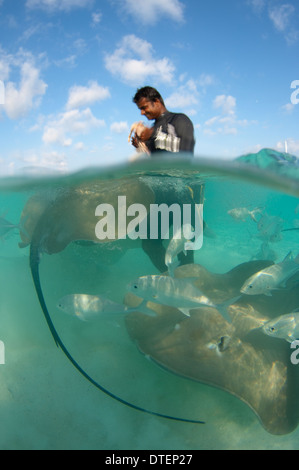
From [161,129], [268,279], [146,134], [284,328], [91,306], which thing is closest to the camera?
[284,328]

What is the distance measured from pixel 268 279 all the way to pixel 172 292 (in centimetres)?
244

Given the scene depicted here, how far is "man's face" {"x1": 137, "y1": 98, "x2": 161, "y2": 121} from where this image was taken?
5578mm

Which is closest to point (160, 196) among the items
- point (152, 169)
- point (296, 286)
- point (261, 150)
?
point (152, 169)

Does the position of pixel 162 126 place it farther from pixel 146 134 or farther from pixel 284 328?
pixel 284 328

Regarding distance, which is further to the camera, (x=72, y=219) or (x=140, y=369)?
(x=72, y=219)

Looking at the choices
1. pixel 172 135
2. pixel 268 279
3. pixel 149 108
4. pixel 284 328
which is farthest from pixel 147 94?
pixel 284 328

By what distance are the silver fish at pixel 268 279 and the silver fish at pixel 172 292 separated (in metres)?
1.62

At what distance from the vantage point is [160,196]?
9.69 m

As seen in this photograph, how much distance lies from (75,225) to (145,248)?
8.21 ft

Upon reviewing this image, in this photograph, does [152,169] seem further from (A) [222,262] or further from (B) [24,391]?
(A) [222,262]

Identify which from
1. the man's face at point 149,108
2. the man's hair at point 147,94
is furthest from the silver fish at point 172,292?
the man's hair at point 147,94

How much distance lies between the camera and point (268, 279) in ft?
17.6

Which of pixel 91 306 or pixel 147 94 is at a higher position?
pixel 147 94

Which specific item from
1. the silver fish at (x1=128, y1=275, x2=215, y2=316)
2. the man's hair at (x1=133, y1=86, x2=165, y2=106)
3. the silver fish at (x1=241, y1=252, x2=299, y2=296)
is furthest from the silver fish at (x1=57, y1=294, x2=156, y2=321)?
the man's hair at (x1=133, y1=86, x2=165, y2=106)
